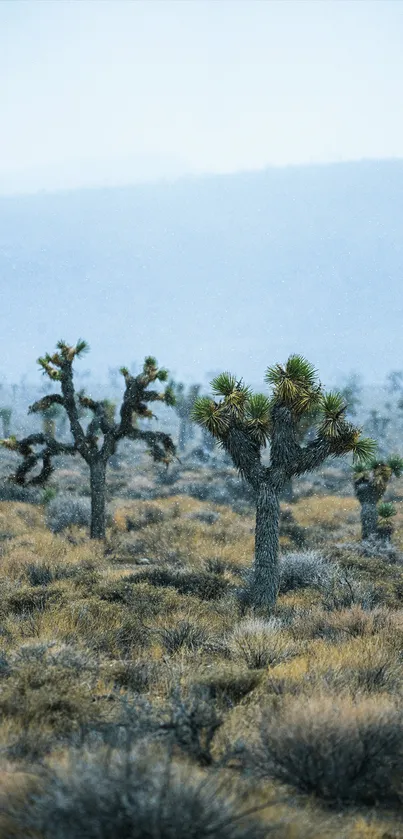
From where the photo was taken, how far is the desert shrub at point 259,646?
8211 mm

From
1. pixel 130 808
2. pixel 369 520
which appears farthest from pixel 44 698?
pixel 369 520

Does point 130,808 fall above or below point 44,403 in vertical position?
below

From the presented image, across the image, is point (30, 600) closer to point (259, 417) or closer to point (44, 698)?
point (259, 417)

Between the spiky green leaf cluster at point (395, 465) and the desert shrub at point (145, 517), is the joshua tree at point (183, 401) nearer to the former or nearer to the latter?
the desert shrub at point (145, 517)

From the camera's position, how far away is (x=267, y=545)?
14.3 m

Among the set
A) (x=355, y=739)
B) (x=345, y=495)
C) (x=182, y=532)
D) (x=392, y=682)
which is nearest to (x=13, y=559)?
(x=182, y=532)

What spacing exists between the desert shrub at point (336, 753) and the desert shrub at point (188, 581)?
896 centimetres

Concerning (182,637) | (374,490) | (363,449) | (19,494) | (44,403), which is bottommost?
(182,637)

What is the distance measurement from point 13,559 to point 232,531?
1033 centimetres

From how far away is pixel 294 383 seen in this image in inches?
545

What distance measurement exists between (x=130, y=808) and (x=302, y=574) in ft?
42.5

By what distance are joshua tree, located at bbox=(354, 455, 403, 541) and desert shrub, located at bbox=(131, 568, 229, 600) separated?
11311mm

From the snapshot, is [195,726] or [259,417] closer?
[195,726]

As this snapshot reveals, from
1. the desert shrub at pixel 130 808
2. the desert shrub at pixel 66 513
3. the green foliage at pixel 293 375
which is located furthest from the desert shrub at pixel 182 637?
the desert shrub at pixel 66 513
